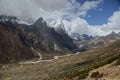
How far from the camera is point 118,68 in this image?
3491cm

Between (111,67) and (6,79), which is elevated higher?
(111,67)

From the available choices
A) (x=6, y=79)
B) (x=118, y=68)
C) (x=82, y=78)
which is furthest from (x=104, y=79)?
(x=6, y=79)

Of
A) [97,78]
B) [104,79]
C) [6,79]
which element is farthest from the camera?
[6,79]

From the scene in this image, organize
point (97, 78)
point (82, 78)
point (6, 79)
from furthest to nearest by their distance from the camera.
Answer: point (6, 79) < point (82, 78) < point (97, 78)

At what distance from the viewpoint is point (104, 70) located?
119 feet

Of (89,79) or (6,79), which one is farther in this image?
(6,79)

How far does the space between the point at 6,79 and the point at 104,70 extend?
12087 centimetres

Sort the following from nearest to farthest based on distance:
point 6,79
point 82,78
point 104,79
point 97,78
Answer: point 104,79, point 97,78, point 82,78, point 6,79

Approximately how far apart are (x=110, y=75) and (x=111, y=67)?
3.46m

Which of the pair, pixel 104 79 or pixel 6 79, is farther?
pixel 6 79

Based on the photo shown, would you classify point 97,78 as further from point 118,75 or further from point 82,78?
point 82,78

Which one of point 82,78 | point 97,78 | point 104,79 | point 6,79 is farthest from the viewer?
point 6,79

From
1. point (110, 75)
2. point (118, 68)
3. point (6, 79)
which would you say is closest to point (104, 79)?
point (110, 75)

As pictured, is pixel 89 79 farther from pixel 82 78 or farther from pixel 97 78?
pixel 82 78
